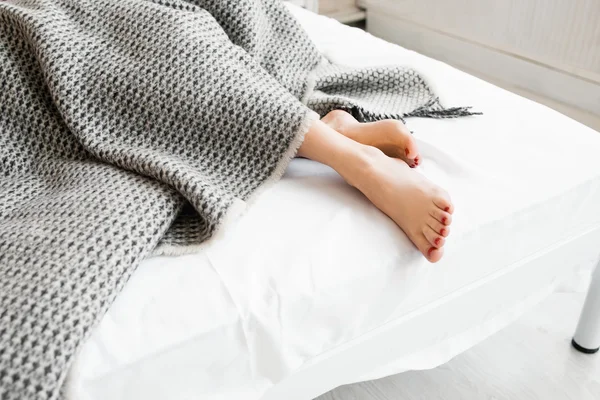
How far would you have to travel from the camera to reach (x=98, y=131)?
2.62ft

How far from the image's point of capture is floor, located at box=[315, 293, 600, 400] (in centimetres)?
99

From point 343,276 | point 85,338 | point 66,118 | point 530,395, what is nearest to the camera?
point 85,338

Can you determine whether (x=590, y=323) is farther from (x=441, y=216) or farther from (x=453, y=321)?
(x=441, y=216)

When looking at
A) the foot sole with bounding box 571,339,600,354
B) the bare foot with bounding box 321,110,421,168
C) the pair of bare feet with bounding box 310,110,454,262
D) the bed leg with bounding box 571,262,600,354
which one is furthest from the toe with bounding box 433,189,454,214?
the foot sole with bounding box 571,339,600,354

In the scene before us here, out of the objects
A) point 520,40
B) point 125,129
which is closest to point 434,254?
point 125,129

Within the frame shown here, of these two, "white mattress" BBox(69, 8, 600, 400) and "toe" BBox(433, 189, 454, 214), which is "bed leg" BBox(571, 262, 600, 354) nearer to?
"white mattress" BBox(69, 8, 600, 400)

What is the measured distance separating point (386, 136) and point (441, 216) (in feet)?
0.55

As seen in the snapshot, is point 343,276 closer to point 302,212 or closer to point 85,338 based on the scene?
point 302,212

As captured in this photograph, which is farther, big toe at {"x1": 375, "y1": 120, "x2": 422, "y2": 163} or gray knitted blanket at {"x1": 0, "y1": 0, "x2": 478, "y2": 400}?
big toe at {"x1": 375, "y1": 120, "x2": 422, "y2": 163}

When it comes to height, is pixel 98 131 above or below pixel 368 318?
above

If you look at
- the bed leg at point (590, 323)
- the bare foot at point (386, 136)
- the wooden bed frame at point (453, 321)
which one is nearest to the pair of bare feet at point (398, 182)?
the bare foot at point (386, 136)

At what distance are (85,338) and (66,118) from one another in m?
0.36

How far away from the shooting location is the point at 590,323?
1.01 m

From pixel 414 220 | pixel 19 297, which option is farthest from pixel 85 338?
pixel 414 220
